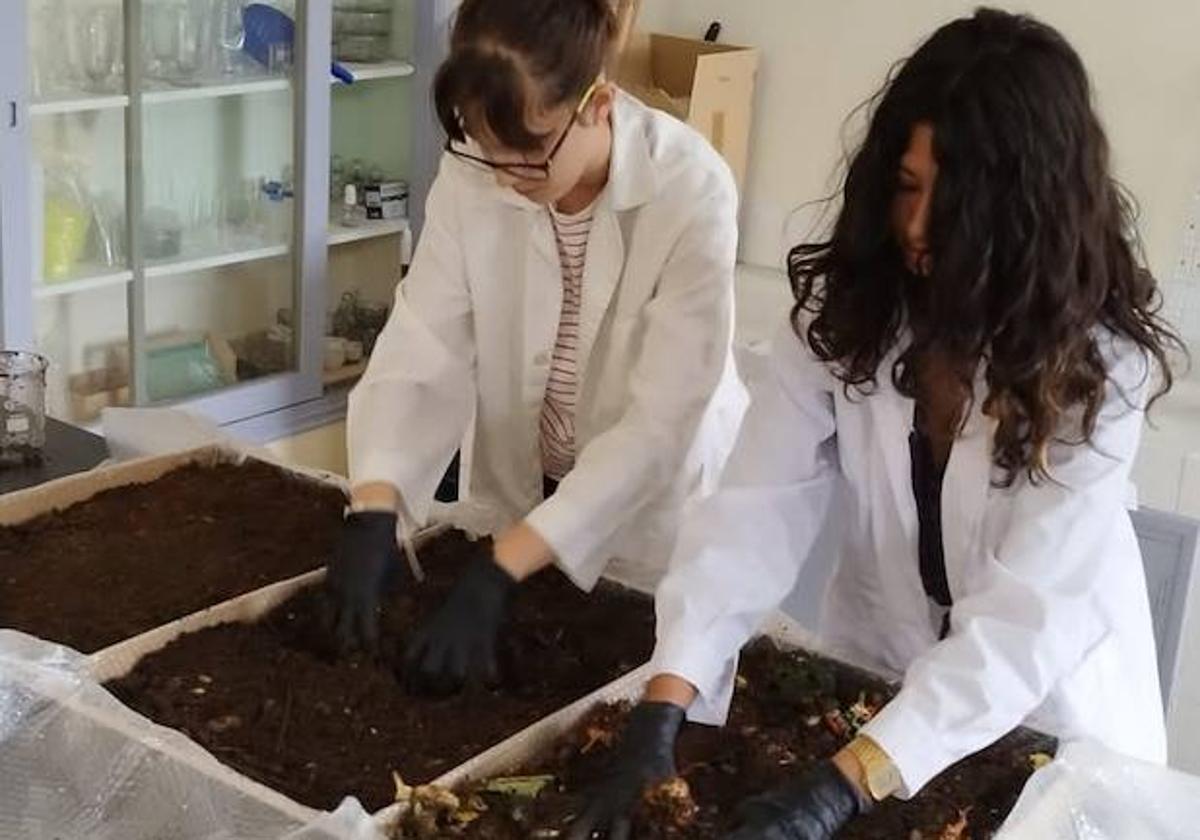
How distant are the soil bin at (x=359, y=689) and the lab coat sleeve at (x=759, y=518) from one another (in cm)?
13

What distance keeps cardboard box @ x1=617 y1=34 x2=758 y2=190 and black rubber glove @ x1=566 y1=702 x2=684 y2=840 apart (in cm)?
198

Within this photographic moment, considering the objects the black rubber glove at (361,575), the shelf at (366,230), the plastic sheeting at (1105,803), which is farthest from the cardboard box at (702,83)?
the plastic sheeting at (1105,803)

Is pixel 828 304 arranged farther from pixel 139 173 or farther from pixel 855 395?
pixel 139 173

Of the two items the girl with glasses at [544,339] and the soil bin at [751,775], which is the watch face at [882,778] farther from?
the girl with glasses at [544,339]

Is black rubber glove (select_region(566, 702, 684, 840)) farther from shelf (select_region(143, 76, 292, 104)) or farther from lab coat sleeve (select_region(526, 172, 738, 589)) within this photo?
shelf (select_region(143, 76, 292, 104))

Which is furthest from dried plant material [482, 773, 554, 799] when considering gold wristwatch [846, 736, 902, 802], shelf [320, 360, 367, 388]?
shelf [320, 360, 367, 388]

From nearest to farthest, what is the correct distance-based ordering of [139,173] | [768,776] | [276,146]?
1. [768,776]
2. [139,173]
3. [276,146]

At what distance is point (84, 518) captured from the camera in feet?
5.69

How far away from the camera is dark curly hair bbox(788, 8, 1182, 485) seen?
1.20 meters

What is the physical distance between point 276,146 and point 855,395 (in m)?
2.11

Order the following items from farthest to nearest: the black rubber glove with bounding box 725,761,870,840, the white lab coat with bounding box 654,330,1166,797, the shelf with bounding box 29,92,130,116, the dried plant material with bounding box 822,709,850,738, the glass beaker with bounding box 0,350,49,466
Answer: the shelf with bounding box 29,92,130,116
the glass beaker with bounding box 0,350,49,466
the dried plant material with bounding box 822,709,850,738
the white lab coat with bounding box 654,330,1166,797
the black rubber glove with bounding box 725,761,870,840

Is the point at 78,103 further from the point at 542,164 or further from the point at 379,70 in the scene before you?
the point at 542,164

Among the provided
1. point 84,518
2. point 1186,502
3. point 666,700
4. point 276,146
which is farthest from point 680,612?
point 276,146

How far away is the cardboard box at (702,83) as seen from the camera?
3127 millimetres
